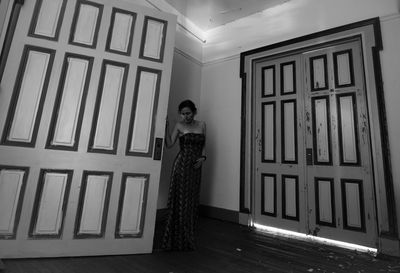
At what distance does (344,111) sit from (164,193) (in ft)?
7.78

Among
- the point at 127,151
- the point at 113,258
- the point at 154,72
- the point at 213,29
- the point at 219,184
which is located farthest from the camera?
the point at 213,29

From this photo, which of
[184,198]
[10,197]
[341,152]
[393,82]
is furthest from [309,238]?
[10,197]

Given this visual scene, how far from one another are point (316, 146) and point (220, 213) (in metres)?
1.58

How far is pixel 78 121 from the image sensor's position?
1783mm

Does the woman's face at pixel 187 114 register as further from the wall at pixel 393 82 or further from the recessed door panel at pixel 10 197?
the wall at pixel 393 82

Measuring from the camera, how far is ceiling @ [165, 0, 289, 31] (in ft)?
10.4

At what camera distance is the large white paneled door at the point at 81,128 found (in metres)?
1.59

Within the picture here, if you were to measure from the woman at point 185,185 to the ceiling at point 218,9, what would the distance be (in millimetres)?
1871

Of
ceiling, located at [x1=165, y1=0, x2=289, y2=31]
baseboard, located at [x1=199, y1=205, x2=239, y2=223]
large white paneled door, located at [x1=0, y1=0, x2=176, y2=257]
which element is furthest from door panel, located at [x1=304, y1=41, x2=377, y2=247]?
large white paneled door, located at [x1=0, y1=0, x2=176, y2=257]

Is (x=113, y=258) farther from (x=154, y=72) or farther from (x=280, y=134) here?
(x=280, y=134)

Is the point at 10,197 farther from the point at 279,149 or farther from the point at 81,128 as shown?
the point at 279,149

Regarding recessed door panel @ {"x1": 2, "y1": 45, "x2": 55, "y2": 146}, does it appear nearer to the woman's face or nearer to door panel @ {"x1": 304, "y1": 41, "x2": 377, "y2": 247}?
the woman's face

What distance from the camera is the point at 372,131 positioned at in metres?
2.27

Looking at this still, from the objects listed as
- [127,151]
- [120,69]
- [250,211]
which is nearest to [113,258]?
[127,151]
